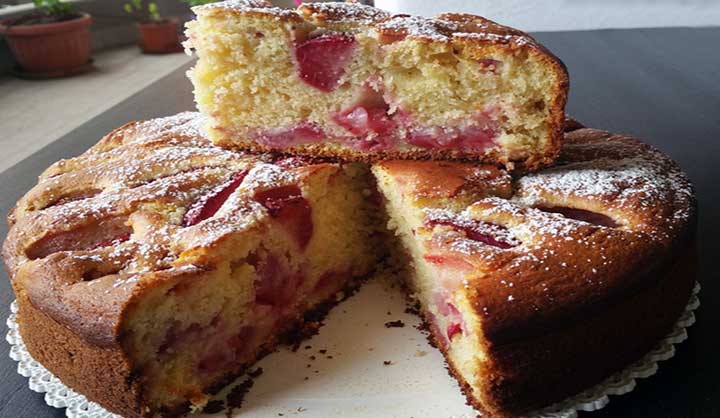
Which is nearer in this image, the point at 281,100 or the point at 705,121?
the point at 281,100

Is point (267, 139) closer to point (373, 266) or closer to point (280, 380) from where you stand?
point (373, 266)

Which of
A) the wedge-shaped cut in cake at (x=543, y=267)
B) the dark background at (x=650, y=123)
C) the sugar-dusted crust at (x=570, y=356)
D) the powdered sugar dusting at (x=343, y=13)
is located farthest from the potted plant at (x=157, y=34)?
the sugar-dusted crust at (x=570, y=356)

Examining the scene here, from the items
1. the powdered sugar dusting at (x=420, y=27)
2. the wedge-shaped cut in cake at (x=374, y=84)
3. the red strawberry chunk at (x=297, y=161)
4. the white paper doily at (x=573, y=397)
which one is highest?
the powdered sugar dusting at (x=420, y=27)

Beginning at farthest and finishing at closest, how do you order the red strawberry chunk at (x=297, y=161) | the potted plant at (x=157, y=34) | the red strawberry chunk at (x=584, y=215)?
1. the potted plant at (x=157, y=34)
2. the red strawberry chunk at (x=297, y=161)
3. the red strawberry chunk at (x=584, y=215)

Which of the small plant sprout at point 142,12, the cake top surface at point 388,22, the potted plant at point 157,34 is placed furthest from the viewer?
the small plant sprout at point 142,12

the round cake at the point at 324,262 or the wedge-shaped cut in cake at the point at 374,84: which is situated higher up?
the wedge-shaped cut in cake at the point at 374,84

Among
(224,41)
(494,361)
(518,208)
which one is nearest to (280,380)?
(494,361)

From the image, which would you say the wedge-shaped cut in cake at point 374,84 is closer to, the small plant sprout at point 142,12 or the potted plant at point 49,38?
the potted plant at point 49,38
